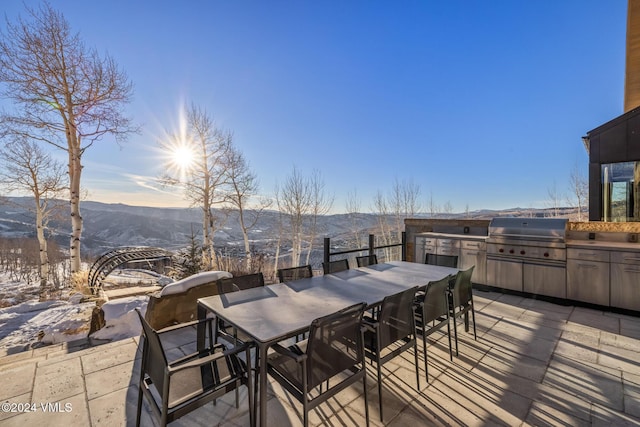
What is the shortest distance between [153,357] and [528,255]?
5186 millimetres

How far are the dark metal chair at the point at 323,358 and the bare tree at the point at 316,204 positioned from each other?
1247 cm

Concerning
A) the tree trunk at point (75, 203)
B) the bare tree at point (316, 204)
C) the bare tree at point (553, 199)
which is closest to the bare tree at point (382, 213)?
the bare tree at point (316, 204)

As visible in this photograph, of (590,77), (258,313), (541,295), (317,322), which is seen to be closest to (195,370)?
(258,313)

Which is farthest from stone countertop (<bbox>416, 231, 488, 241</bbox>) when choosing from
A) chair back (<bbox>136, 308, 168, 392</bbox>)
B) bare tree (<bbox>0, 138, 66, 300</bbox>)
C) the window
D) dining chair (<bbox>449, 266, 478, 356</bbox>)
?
bare tree (<bbox>0, 138, 66, 300</bbox>)

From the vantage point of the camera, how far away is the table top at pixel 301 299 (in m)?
1.53

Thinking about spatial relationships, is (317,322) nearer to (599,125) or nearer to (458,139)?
(599,125)

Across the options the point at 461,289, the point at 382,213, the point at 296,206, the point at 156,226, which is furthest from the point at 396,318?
the point at 156,226

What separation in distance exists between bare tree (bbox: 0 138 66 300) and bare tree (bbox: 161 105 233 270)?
11.9 ft

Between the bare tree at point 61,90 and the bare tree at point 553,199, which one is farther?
the bare tree at point 553,199

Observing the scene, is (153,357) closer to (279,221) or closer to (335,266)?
(335,266)

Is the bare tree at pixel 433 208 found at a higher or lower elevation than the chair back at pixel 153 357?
higher

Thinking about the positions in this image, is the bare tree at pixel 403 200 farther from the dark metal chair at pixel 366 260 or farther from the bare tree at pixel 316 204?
the dark metal chair at pixel 366 260

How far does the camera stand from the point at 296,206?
14.2 meters

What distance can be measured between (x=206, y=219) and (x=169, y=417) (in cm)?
905
